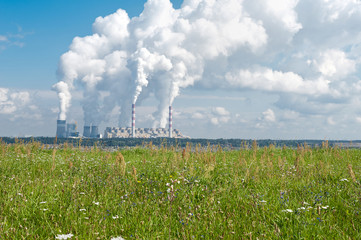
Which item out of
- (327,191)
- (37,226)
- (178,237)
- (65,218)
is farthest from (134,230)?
(327,191)

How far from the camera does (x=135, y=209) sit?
4961 mm

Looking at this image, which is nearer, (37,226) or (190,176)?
(37,226)

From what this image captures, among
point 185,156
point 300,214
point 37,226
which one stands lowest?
point 37,226

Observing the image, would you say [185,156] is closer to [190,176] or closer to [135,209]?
[190,176]

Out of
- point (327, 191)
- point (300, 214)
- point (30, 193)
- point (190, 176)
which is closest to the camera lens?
point (300, 214)

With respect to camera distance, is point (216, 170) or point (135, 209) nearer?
point (135, 209)

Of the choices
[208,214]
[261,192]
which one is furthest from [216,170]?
[208,214]

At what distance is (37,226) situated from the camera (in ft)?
14.8

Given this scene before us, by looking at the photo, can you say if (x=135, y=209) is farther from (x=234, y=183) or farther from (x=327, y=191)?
(x=327, y=191)

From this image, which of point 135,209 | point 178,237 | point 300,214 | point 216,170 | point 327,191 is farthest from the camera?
point 216,170

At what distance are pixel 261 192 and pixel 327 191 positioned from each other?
1525 millimetres

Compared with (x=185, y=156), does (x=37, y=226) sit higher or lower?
lower

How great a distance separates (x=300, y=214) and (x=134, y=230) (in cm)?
257

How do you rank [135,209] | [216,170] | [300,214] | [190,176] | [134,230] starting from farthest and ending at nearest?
[216,170] < [190,176] < [135,209] < [300,214] < [134,230]
